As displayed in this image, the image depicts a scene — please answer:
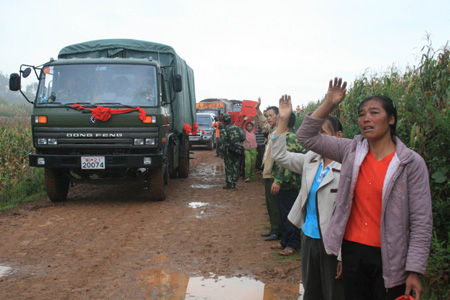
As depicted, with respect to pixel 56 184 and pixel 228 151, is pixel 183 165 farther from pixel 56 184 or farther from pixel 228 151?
pixel 56 184

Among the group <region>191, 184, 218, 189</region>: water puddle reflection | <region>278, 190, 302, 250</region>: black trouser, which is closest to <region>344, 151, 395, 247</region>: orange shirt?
<region>278, 190, 302, 250</region>: black trouser

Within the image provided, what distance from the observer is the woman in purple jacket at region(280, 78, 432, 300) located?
2348 millimetres

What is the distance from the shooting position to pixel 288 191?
572cm

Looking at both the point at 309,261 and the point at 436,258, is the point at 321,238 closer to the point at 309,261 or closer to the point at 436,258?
the point at 309,261

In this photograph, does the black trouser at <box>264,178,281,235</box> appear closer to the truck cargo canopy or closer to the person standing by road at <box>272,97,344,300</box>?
the person standing by road at <box>272,97,344,300</box>

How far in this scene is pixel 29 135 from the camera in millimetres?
12812

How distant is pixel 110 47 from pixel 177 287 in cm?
702

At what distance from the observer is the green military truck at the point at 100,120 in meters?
8.38

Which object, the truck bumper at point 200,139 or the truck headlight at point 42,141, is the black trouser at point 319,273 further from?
the truck bumper at point 200,139

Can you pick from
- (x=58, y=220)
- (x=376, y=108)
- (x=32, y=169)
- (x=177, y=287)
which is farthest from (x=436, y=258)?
(x=32, y=169)

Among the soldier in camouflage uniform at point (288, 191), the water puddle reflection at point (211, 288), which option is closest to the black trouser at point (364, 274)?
the water puddle reflection at point (211, 288)

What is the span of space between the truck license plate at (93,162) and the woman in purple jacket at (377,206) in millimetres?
6393

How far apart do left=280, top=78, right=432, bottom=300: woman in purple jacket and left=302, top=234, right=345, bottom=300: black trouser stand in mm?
259

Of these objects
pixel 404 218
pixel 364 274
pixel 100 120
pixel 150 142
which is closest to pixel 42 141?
pixel 100 120
